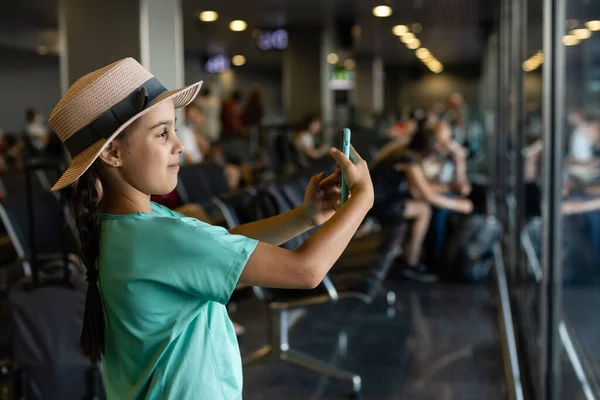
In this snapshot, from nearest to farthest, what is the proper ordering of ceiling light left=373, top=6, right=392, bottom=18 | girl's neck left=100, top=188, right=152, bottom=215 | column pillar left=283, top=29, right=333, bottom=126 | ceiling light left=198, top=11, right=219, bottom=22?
girl's neck left=100, top=188, right=152, bottom=215, ceiling light left=373, top=6, right=392, bottom=18, ceiling light left=198, top=11, right=219, bottom=22, column pillar left=283, top=29, right=333, bottom=126

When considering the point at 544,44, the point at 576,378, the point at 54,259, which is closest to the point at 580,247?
the point at 576,378

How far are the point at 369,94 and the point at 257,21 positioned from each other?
1049 cm

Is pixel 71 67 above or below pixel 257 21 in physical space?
below

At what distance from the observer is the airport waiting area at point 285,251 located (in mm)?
1430

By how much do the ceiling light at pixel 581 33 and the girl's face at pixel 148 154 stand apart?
4.12 feet

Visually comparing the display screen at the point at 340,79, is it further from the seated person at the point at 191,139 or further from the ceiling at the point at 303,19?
the seated person at the point at 191,139

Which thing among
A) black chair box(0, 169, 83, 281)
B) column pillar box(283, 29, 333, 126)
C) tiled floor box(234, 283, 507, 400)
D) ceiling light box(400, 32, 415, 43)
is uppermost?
ceiling light box(400, 32, 415, 43)

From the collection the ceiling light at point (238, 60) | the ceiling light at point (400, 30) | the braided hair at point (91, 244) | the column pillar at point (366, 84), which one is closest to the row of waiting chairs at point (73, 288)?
the braided hair at point (91, 244)

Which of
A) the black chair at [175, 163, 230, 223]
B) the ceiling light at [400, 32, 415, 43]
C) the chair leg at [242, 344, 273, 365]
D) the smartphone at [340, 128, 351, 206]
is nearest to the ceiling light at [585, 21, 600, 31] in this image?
the smartphone at [340, 128, 351, 206]

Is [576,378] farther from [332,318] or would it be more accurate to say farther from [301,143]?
[301,143]

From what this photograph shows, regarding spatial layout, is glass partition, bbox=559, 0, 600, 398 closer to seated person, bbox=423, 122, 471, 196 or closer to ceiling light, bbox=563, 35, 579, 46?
ceiling light, bbox=563, 35, 579, 46

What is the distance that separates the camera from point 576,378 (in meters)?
2.94

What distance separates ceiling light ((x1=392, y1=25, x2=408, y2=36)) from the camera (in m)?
17.0

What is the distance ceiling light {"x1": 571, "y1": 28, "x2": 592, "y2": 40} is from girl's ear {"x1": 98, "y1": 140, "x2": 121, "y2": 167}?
1343 millimetres
